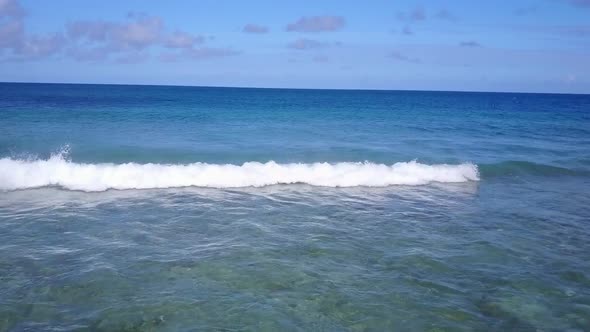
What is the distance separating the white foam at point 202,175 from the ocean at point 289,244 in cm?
9

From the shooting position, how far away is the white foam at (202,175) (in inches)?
653

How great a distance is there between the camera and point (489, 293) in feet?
27.7

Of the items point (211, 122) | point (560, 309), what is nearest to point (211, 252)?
point (560, 309)

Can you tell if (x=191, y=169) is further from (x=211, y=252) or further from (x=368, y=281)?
(x=368, y=281)

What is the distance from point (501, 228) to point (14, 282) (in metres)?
12.6

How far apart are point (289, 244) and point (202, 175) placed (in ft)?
27.3

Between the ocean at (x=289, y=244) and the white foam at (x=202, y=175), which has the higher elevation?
the white foam at (x=202, y=175)

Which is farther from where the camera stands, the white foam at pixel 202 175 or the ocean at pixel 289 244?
the white foam at pixel 202 175

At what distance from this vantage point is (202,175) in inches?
710

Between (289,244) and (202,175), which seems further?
(202,175)

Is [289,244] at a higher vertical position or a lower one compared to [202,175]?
lower

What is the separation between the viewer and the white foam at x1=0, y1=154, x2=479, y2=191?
54.4 feet

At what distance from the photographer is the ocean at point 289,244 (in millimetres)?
7566

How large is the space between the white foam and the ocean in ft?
0.29
